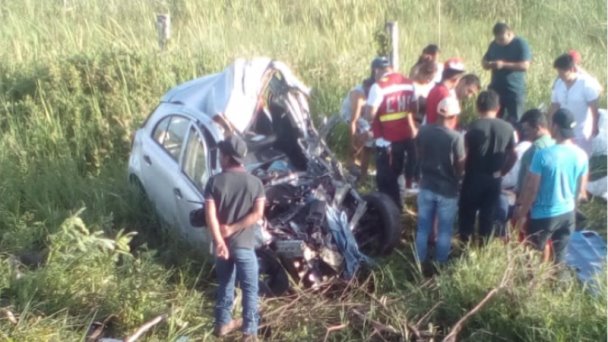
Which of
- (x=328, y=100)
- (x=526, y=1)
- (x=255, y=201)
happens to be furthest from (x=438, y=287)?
(x=526, y=1)

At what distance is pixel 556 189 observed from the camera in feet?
25.8

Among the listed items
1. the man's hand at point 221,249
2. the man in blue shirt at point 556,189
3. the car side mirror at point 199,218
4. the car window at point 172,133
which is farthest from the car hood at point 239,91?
the man in blue shirt at point 556,189

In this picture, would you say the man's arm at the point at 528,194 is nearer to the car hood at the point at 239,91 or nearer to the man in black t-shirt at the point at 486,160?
the man in black t-shirt at the point at 486,160

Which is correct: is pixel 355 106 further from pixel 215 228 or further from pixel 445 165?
pixel 215 228

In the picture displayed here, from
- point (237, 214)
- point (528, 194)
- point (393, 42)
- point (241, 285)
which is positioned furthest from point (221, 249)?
point (393, 42)

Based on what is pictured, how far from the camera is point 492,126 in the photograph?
27.2ft

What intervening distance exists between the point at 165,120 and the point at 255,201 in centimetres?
293

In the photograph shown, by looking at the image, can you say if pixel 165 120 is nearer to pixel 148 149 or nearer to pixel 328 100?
pixel 148 149

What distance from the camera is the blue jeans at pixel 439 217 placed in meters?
8.45

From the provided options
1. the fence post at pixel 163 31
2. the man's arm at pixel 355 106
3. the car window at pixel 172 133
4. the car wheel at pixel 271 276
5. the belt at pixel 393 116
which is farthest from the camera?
the fence post at pixel 163 31

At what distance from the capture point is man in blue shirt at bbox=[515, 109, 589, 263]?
7852 mm

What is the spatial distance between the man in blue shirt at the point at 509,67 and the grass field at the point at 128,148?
4.46ft

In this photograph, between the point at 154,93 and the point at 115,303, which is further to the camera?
the point at 154,93

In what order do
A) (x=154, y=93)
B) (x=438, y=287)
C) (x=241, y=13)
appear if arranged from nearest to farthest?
(x=438, y=287) → (x=154, y=93) → (x=241, y=13)
